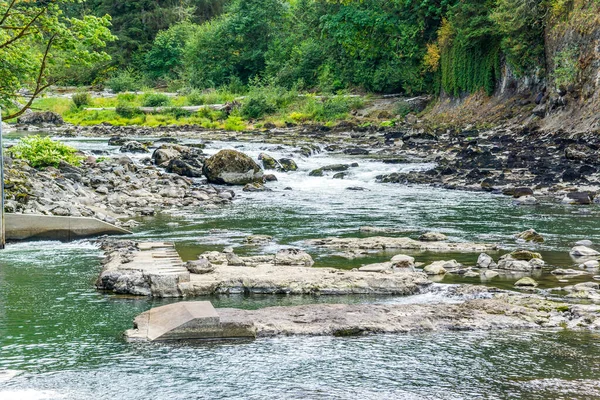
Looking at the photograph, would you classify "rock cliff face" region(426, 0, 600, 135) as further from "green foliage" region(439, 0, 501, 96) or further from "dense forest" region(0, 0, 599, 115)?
"green foliage" region(439, 0, 501, 96)

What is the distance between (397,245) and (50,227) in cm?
669

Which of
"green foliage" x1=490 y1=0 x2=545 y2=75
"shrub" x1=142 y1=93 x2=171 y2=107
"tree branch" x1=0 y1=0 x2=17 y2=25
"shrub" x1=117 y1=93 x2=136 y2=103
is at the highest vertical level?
"green foliage" x1=490 y1=0 x2=545 y2=75

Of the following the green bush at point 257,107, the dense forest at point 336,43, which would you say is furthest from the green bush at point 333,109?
the green bush at point 257,107

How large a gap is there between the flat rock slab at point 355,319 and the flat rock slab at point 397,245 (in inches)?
161

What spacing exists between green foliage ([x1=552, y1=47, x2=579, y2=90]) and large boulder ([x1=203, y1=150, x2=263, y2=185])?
14.3 meters

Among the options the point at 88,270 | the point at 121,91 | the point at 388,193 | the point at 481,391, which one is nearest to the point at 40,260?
the point at 88,270

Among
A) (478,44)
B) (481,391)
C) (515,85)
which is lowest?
(481,391)

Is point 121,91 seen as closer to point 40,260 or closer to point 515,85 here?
point 515,85

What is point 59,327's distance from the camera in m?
8.66

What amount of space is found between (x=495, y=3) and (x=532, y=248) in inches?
1113

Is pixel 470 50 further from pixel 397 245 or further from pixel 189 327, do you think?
pixel 189 327

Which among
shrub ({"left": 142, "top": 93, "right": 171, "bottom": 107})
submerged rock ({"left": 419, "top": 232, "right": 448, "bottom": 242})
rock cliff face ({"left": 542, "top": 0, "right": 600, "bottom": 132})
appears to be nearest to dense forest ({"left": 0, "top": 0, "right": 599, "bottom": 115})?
rock cliff face ({"left": 542, "top": 0, "right": 600, "bottom": 132})

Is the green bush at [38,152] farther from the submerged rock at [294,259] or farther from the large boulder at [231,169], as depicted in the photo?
the submerged rock at [294,259]

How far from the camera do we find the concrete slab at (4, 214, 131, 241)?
47.2 feet
